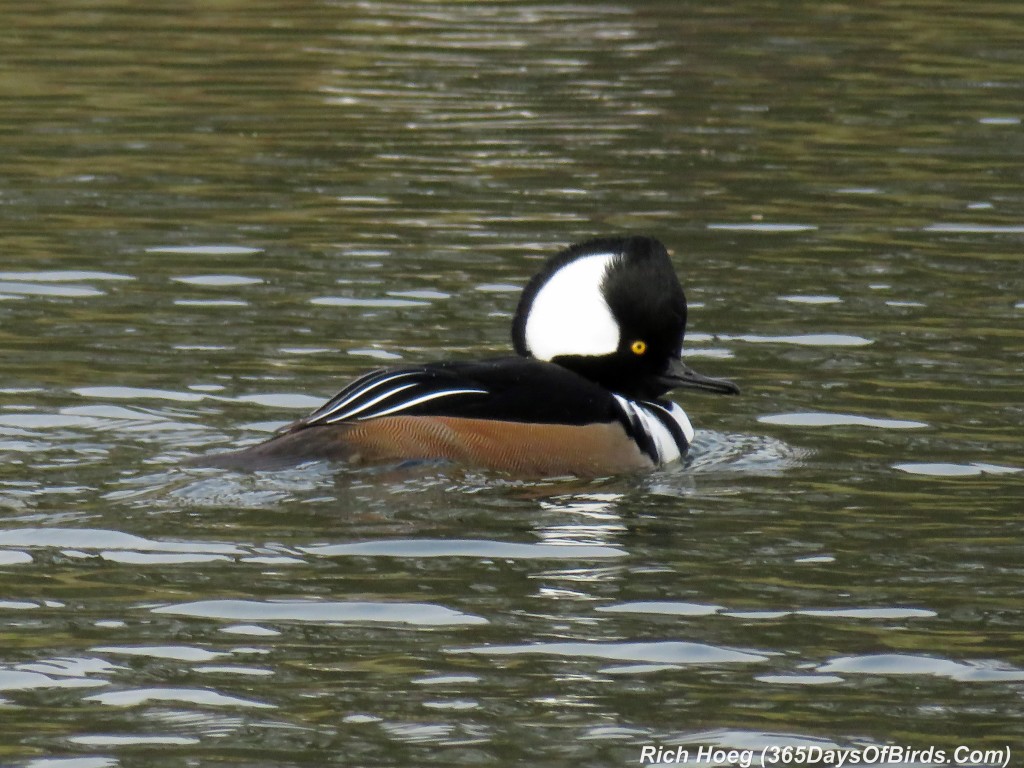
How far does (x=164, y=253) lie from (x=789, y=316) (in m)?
3.86

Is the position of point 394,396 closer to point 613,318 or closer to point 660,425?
point 613,318

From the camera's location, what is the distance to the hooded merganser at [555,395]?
8047 millimetres

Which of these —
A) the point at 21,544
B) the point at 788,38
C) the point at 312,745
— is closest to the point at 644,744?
the point at 312,745

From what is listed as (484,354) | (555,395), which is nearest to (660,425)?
(555,395)

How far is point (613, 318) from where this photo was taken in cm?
866

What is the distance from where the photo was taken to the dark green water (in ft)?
18.8

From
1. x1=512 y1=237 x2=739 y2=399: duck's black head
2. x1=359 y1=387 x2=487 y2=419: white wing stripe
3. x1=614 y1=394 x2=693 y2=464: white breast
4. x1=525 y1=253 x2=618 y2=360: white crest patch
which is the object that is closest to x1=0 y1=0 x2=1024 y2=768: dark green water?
x1=614 y1=394 x2=693 y2=464: white breast

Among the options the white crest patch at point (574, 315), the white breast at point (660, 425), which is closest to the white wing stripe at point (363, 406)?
the white crest patch at point (574, 315)

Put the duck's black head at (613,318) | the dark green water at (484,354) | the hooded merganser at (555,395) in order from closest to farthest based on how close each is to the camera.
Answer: the dark green water at (484,354) < the hooded merganser at (555,395) < the duck's black head at (613,318)

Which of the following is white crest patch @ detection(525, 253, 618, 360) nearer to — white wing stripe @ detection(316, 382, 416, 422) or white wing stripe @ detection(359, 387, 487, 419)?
white wing stripe @ detection(359, 387, 487, 419)

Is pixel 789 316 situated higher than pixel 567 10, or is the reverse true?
pixel 567 10

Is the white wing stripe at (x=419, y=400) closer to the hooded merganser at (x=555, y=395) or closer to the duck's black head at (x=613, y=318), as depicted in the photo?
the hooded merganser at (x=555, y=395)

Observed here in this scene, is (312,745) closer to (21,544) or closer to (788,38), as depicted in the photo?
(21,544)

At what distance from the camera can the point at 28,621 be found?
20.6ft
